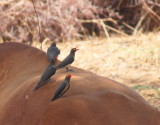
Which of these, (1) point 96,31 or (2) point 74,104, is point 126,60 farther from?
(2) point 74,104

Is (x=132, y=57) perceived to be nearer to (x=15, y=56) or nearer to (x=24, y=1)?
(x=24, y=1)

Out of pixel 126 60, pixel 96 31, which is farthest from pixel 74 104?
pixel 96 31

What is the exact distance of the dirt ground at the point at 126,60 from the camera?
4.69 m

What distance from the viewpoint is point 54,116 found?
5.09 ft

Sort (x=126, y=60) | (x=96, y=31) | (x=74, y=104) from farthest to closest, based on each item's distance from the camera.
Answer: (x=96, y=31), (x=126, y=60), (x=74, y=104)

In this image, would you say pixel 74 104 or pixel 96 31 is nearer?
pixel 74 104

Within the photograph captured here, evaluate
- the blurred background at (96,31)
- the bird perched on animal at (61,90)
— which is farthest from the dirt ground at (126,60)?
the bird perched on animal at (61,90)

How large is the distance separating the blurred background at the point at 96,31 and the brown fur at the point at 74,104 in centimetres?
293

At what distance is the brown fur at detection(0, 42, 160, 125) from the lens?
153 cm

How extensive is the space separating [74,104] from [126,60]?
4372mm

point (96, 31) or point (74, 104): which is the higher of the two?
point (74, 104)

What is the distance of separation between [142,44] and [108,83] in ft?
15.7

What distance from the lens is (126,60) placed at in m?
5.87

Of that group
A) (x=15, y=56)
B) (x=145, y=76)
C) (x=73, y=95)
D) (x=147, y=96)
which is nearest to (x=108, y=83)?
(x=73, y=95)
